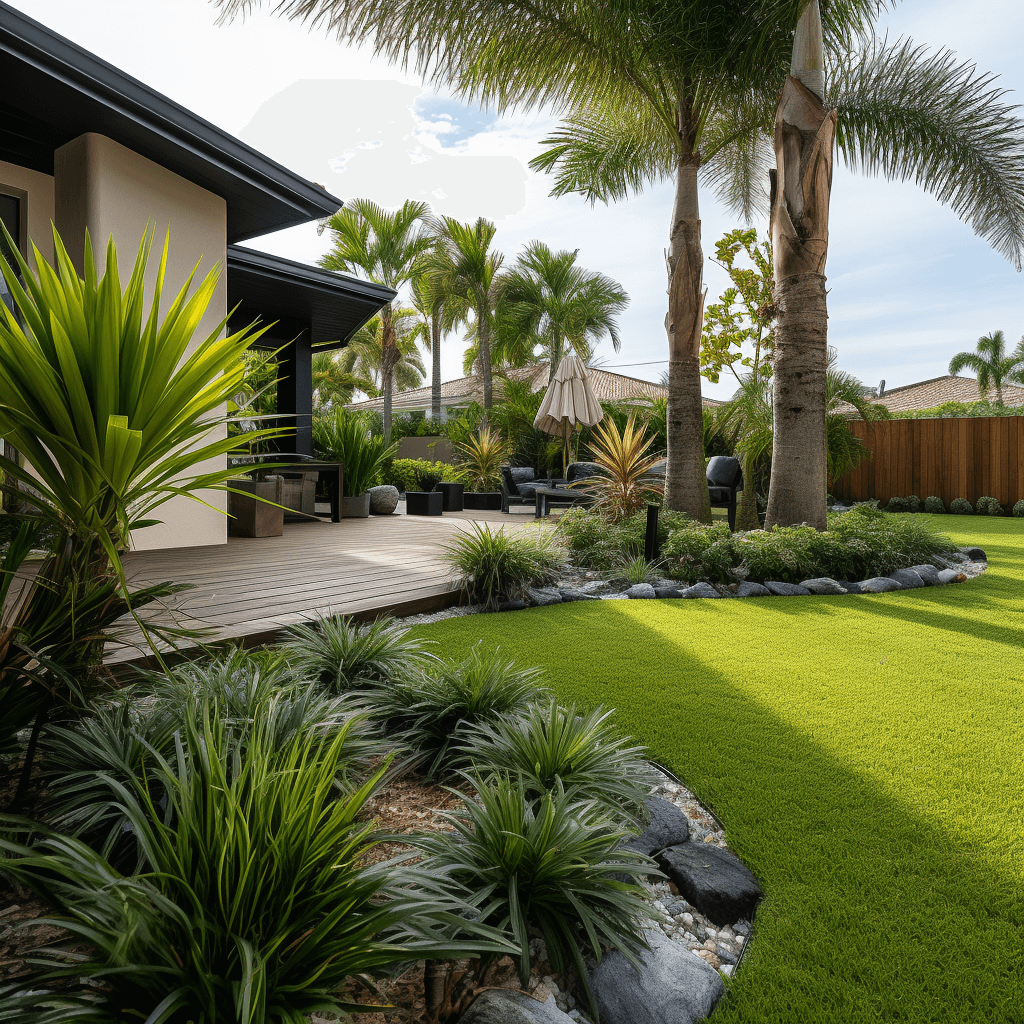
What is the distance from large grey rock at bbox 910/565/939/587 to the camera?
5.64m

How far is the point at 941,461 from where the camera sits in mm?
13680

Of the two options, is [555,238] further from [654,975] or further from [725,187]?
[654,975]

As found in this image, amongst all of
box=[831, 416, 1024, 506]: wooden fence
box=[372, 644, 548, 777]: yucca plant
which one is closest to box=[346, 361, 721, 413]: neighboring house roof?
box=[831, 416, 1024, 506]: wooden fence

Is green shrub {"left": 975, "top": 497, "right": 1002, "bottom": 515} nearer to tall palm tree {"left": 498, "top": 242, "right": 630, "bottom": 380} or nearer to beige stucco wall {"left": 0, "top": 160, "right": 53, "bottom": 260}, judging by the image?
tall palm tree {"left": 498, "top": 242, "right": 630, "bottom": 380}

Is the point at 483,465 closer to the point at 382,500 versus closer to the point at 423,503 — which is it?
the point at 423,503

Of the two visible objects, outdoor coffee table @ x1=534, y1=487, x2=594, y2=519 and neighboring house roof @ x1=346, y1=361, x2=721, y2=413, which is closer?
outdoor coffee table @ x1=534, y1=487, x2=594, y2=519

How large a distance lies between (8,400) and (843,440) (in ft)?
35.6

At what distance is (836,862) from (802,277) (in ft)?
19.4

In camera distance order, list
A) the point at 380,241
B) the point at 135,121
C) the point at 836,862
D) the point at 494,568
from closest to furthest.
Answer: the point at 836,862, the point at 135,121, the point at 494,568, the point at 380,241

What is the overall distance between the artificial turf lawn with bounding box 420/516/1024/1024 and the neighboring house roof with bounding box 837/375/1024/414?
40.8 meters

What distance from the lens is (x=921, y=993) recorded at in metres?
1.31

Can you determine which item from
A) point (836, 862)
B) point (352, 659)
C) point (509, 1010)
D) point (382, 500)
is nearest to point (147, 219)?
point (352, 659)

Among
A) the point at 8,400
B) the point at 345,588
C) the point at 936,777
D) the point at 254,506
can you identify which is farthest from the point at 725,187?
the point at 8,400

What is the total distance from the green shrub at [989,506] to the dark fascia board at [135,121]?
1350cm
